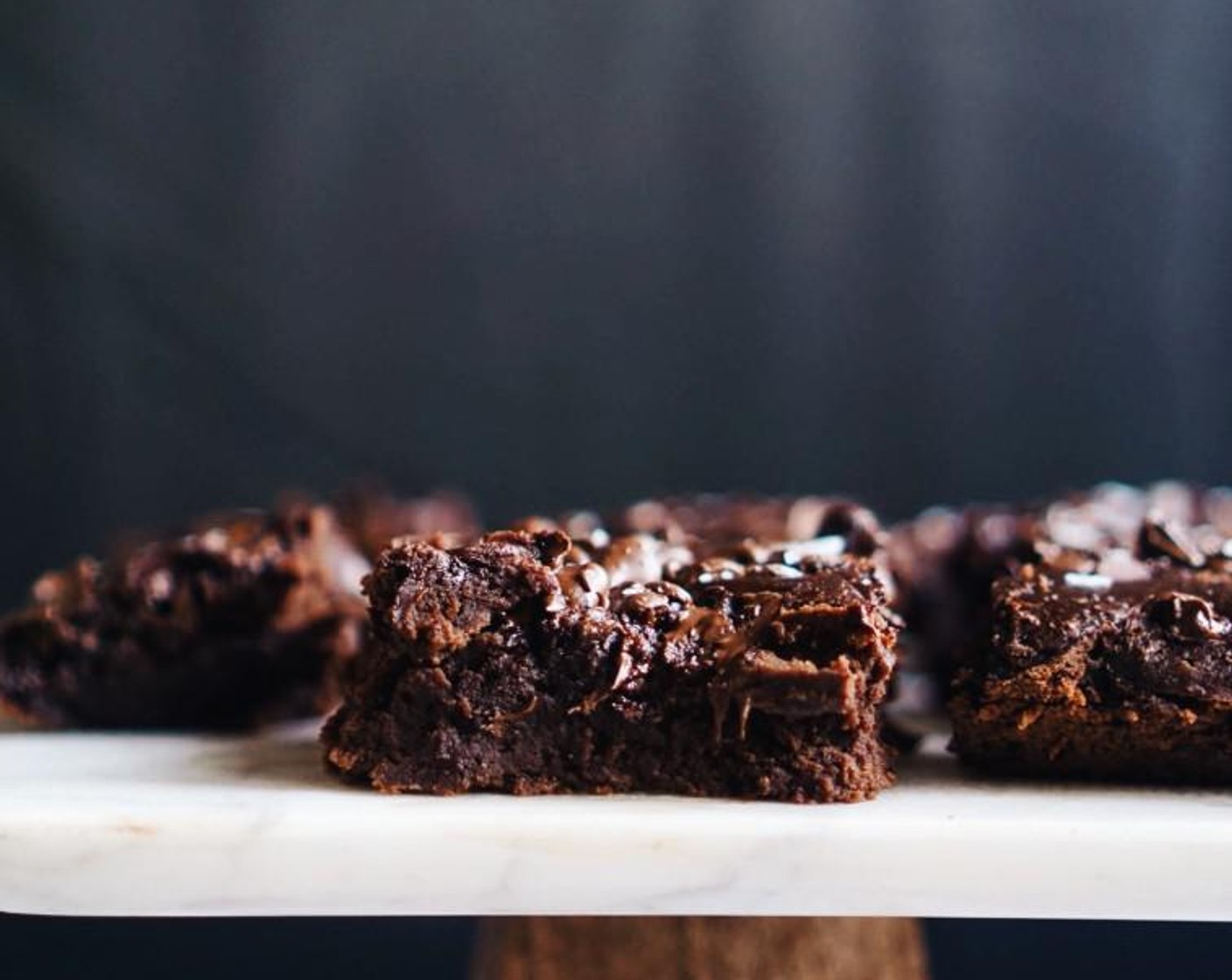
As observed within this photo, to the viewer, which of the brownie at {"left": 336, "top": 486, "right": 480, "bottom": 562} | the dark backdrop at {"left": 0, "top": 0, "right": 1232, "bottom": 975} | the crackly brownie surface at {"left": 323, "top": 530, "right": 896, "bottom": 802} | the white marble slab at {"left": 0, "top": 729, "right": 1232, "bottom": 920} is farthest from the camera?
the dark backdrop at {"left": 0, "top": 0, "right": 1232, "bottom": 975}

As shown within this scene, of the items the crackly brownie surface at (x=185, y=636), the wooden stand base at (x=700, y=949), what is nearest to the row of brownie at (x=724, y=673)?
the wooden stand base at (x=700, y=949)

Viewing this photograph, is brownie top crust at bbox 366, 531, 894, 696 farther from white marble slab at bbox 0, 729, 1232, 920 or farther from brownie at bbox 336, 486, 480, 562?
brownie at bbox 336, 486, 480, 562

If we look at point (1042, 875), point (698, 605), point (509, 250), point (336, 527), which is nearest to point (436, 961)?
point (336, 527)

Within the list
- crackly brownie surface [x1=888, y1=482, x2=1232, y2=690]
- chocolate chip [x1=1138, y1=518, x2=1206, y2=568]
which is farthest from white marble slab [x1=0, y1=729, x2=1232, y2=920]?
crackly brownie surface [x1=888, y1=482, x2=1232, y2=690]

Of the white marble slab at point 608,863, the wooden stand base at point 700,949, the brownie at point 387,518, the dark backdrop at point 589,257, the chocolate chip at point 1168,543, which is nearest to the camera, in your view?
the white marble slab at point 608,863

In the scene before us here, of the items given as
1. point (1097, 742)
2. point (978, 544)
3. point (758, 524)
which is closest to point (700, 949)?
point (1097, 742)

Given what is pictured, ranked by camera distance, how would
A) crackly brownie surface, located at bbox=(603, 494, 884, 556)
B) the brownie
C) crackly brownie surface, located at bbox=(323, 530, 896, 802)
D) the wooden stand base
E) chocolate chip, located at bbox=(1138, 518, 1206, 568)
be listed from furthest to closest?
the brownie → crackly brownie surface, located at bbox=(603, 494, 884, 556) → chocolate chip, located at bbox=(1138, 518, 1206, 568) → the wooden stand base → crackly brownie surface, located at bbox=(323, 530, 896, 802)

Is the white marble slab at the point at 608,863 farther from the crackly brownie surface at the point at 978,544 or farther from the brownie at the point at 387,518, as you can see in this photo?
the brownie at the point at 387,518
